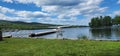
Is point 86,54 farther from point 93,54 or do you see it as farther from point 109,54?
point 109,54

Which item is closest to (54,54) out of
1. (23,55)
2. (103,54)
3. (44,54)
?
(44,54)

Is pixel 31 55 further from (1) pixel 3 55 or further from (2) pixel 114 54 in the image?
(2) pixel 114 54

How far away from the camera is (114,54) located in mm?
18766

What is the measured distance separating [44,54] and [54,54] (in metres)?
0.80

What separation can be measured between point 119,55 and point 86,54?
255 centimetres

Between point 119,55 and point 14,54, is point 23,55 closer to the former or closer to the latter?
point 14,54

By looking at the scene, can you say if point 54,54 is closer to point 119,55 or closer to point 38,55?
point 38,55

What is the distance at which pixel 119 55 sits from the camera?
18.1 m

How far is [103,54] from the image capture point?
62.4 ft

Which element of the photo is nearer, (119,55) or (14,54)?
(119,55)

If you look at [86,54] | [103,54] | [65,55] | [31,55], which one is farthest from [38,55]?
[103,54]

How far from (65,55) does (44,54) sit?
175cm

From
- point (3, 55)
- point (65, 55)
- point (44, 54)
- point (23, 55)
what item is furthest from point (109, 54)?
point (3, 55)

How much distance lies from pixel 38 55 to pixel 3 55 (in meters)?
2.85
